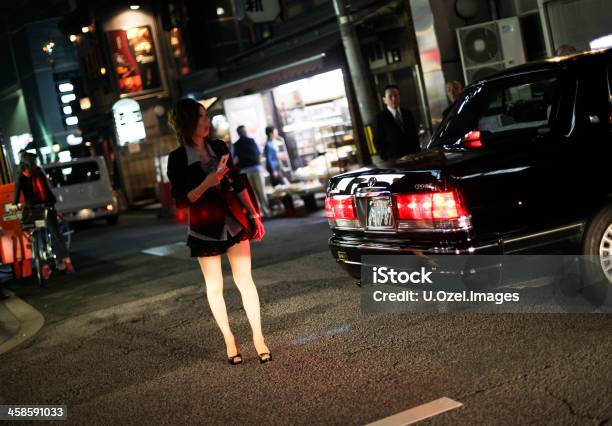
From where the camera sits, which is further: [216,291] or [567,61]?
[567,61]

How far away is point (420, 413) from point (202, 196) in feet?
7.55

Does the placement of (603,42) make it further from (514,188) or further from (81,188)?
(81,188)

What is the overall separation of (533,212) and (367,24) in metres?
13.7

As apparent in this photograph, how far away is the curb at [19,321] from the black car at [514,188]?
159 inches

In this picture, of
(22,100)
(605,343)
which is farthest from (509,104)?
(22,100)

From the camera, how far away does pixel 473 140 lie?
654 centimetres

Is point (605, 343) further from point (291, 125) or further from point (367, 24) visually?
point (291, 125)

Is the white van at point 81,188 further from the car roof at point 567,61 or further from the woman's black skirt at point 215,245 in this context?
the car roof at point 567,61

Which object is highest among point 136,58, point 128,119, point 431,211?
point 136,58

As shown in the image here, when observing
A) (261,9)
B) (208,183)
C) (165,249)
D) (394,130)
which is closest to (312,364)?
(208,183)

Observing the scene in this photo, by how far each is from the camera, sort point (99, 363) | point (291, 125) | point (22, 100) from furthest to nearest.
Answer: point (22, 100) < point (291, 125) < point (99, 363)

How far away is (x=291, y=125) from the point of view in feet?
67.4

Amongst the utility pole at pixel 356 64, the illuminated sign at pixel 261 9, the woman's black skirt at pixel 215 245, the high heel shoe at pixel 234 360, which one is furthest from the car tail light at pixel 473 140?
the illuminated sign at pixel 261 9

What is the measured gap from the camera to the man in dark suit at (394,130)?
34.1 feet
